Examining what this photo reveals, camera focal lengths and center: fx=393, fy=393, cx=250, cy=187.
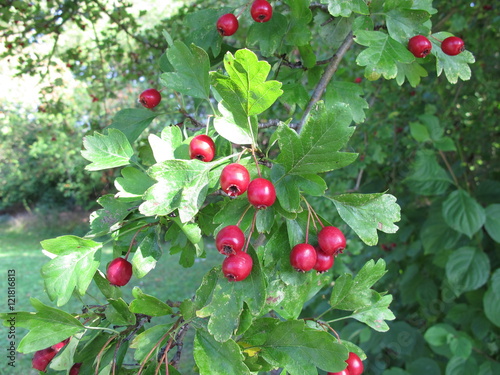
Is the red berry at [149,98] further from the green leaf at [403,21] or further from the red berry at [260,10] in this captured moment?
the green leaf at [403,21]

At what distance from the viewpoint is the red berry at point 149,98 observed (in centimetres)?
108

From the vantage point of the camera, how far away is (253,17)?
1057mm

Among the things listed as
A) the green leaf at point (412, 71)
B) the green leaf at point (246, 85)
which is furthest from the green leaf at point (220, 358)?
the green leaf at point (412, 71)

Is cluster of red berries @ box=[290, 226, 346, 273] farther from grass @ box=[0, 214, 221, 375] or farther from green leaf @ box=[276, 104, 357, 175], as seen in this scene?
grass @ box=[0, 214, 221, 375]

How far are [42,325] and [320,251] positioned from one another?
60 centimetres

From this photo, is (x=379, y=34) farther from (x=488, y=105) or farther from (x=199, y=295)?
(x=488, y=105)

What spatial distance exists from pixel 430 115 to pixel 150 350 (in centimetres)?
235

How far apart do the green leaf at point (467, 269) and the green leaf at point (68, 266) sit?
2135 millimetres

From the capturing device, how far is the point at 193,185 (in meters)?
0.72

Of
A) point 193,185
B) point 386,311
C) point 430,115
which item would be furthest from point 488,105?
point 193,185

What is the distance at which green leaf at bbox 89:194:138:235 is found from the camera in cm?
86

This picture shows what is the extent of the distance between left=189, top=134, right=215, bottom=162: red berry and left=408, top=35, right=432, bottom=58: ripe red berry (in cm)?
66

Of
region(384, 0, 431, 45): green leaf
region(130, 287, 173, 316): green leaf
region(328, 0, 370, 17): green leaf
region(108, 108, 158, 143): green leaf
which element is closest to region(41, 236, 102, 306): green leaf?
region(130, 287, 173, 316): green leaf

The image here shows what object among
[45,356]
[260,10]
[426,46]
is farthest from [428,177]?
[45,356]
